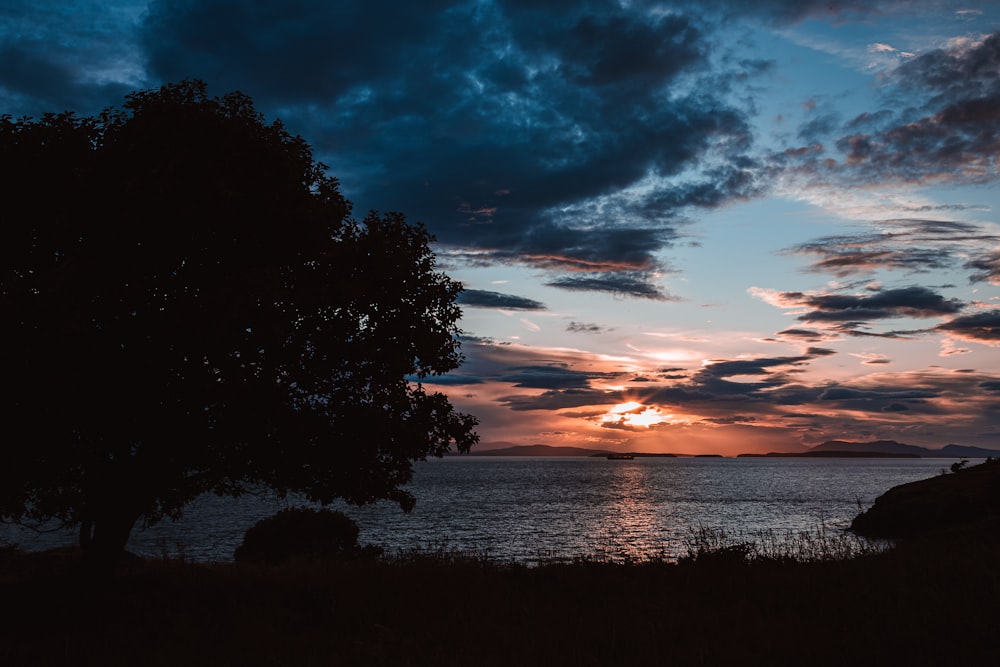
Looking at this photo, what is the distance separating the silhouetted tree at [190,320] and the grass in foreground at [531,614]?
2.36 meters

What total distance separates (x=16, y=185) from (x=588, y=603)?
1468cm

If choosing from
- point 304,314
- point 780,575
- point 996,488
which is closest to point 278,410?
point 304,314

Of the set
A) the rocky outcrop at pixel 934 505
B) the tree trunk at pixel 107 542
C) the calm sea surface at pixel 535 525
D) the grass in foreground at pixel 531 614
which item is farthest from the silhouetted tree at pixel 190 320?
the rocky outcrop at pixel 934 505

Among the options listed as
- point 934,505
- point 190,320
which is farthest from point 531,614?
point 934,505

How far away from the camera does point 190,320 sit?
13.6 m

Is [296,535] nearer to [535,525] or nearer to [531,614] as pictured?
[531,614]

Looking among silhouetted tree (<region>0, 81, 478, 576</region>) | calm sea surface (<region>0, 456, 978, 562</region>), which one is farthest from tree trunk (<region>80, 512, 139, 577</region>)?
calm sea surface (<region>0, 456, 978, 562</region>)

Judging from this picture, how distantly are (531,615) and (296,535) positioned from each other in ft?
96.9

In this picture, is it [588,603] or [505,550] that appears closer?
[588,603]

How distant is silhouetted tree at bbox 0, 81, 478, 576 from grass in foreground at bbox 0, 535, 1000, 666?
2.36 meters

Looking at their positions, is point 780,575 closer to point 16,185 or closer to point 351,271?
point 351,271

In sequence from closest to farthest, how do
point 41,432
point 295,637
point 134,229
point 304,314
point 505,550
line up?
point 295,637 < point 41,432 < point 134,229 < point 304,314 < point 505,550

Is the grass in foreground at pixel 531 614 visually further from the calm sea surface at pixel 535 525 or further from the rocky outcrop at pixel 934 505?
the rocky outcrop at pixel 934 505

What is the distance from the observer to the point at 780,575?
→ 13.9m
